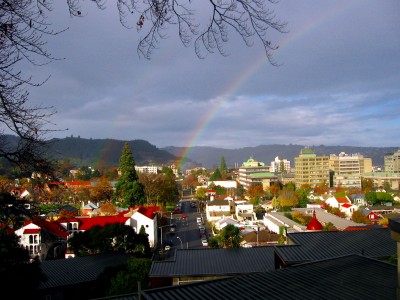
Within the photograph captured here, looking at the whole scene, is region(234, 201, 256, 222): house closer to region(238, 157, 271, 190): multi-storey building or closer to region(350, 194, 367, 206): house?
region(350, 194, 367, 206): house

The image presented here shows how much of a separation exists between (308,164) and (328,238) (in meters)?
78.1

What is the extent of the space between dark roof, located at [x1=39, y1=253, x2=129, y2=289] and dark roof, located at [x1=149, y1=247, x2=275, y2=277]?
445 centimetres

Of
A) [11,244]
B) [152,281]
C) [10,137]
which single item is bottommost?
[152,281]

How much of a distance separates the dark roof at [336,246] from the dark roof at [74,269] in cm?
851

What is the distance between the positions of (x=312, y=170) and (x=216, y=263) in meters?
78.3

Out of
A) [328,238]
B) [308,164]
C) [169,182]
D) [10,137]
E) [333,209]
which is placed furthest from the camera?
[308,164]

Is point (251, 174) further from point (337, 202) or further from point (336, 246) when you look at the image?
point (336, 246)

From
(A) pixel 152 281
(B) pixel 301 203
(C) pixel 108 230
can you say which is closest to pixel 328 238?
(A) pixel 152 281

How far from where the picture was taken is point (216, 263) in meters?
11.9

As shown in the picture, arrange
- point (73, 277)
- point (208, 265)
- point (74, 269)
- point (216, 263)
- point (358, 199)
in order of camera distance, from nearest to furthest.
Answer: point (208, 265)
point (216, 263)
point (73, 277)
point (74, 269)
point (358, 199)

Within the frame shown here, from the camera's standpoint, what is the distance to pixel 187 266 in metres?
11.7

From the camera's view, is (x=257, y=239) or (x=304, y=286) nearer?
(x=304, y=286)

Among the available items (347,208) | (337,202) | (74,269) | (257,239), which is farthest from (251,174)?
(74,269)

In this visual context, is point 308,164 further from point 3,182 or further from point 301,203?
point 3,182
